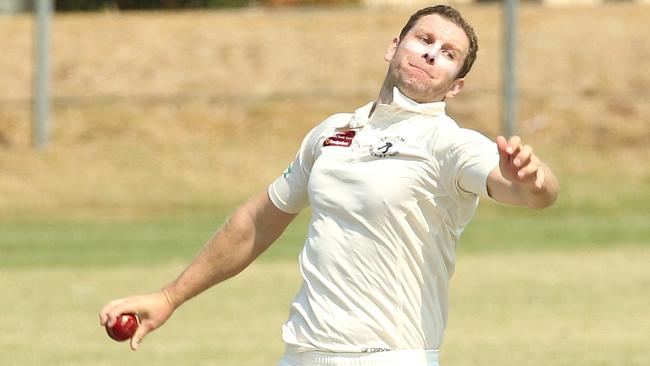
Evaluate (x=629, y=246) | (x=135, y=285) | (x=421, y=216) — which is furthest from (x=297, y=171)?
(x=629, y=246)

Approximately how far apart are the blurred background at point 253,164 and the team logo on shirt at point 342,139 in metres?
5.01

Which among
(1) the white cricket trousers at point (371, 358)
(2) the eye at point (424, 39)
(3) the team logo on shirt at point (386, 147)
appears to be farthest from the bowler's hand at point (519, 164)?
(1) the white cricket trousers at point (371, 358)

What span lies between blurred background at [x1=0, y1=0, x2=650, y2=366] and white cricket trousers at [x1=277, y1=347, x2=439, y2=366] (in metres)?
4.98

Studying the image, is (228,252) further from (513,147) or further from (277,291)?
(277,291)

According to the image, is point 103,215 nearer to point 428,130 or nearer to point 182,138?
point 182,138

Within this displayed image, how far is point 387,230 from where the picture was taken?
201 inches

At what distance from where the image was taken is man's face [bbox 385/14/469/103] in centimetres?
510

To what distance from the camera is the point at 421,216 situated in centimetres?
511

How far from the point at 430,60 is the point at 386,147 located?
11.7 inches

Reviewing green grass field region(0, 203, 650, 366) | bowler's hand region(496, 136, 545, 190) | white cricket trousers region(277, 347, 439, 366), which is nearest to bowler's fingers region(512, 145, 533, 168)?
bowler's hand region(496, 136, 545, 190)

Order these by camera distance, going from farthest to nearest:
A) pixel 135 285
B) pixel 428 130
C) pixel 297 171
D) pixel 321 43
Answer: pixel 321 43 → pixel 135 285 → pixel 297 171 → pixel 428 130

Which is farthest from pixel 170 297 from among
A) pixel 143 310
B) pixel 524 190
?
pixel 524 190

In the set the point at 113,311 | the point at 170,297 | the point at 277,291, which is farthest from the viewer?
the point at 277,291

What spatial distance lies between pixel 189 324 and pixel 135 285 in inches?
85.7
